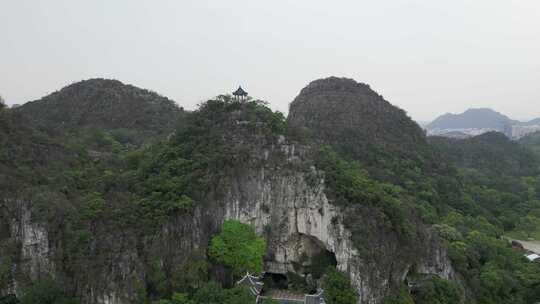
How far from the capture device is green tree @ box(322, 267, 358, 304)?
19.7 metres

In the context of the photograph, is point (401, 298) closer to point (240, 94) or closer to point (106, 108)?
point (240, 94)

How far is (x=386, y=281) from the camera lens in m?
20.8

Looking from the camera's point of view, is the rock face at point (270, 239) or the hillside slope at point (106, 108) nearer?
the rock face at point (270, 239)

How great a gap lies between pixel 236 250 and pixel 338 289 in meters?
5.76

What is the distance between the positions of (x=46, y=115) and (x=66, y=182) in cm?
2756

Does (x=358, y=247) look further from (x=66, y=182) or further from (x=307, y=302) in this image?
(x=66, y=182)

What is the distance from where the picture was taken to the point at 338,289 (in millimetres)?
20000

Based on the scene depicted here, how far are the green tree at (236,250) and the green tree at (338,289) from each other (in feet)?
12.5

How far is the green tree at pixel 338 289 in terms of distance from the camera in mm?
19672

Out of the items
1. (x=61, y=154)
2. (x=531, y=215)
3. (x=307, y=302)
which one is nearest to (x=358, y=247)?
(x=307, y=302)

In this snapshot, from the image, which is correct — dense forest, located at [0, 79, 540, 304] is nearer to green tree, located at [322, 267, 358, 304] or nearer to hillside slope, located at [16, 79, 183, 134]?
green tree, located at [322, 267, 358, 304]

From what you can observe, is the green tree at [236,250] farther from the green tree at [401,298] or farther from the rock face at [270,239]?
the green tree at [401,298]

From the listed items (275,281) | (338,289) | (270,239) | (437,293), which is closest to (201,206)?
(270,239)

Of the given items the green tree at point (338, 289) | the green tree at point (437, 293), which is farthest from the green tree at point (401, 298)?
the green tree at point (338, 289)
